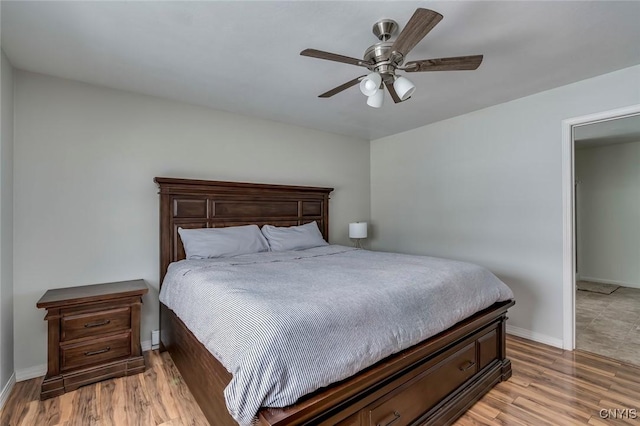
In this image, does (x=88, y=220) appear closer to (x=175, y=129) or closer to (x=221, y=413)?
(x=175, y=129)

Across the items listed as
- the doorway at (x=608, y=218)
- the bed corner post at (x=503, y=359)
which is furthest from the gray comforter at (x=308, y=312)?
the doorway at (x=608, y=218)

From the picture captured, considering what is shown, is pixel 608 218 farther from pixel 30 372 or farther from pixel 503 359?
pixel 30 372

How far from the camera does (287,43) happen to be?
2076 millimetres

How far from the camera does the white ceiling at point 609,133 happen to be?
3908 mm

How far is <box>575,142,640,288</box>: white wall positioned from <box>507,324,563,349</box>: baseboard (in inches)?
140

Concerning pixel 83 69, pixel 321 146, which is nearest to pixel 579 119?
pixel 321 146

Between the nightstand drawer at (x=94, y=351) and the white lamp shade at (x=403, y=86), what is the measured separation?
9.19 feet

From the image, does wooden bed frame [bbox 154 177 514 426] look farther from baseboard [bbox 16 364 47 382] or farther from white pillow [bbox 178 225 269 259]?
baseboard [bbox 16 364 47 382]

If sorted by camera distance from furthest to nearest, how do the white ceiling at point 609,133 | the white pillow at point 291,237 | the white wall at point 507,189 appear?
the white ceiling at point 609,133 < the white pillow at point 291,237 < the white wall at point 507,189

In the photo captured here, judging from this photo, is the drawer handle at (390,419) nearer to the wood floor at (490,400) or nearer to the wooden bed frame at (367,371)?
the wooden bed frame at (367,371)

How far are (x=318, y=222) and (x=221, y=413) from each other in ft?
9.34

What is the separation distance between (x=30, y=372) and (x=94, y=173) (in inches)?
67.5

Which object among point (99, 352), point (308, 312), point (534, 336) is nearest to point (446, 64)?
point (308, 312)

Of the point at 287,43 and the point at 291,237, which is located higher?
the point at 287,43
